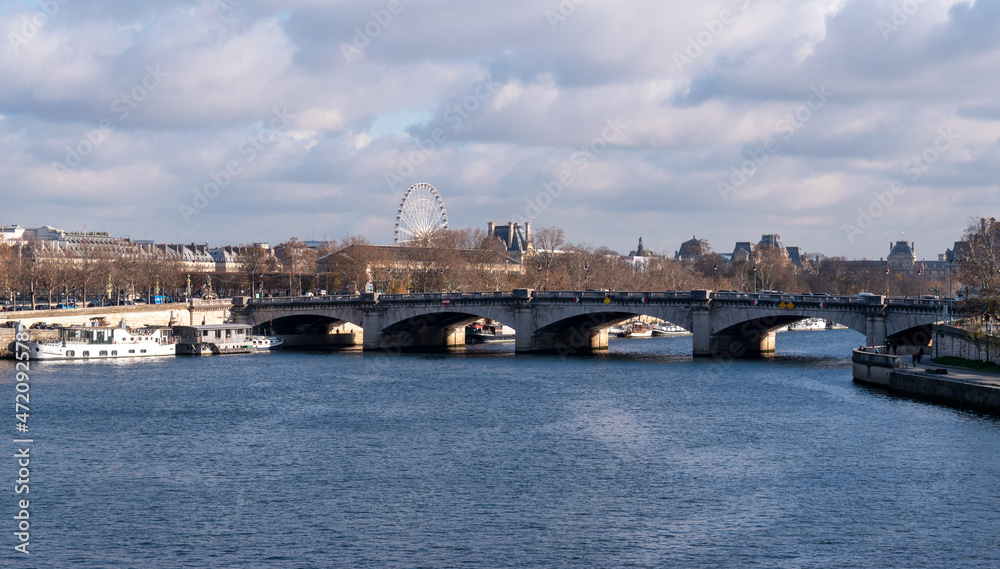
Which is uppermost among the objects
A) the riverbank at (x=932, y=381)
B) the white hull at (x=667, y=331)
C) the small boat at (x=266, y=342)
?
the white hull at (x=667, y=331)

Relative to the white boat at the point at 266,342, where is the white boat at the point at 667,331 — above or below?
above

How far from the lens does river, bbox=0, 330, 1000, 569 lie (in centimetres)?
3444

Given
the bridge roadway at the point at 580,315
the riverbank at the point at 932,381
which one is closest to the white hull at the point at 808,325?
the bridge roadway at the point at 580,315

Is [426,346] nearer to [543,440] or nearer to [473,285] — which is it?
[473,285]

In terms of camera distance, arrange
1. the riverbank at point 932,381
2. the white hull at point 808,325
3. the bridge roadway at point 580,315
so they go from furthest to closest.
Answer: the white hull at point 808,325, the bridge roadway at point 580,315, the riverbank at point 932,381

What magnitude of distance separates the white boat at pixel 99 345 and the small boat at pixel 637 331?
62.1 m

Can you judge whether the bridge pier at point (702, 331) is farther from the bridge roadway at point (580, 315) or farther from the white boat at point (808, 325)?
the white boat at point (808, 325)

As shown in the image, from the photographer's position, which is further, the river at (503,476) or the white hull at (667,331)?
the white hull at (667,331)

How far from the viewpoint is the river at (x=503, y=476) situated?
113 feet

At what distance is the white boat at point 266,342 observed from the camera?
110375 mm

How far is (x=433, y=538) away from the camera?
3566 centimetres

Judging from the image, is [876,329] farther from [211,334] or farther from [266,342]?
[211,334]

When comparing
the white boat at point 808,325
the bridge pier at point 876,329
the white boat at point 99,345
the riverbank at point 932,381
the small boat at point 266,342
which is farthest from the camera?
the white boat at point 808,325

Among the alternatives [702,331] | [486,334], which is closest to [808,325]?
[486,334]
